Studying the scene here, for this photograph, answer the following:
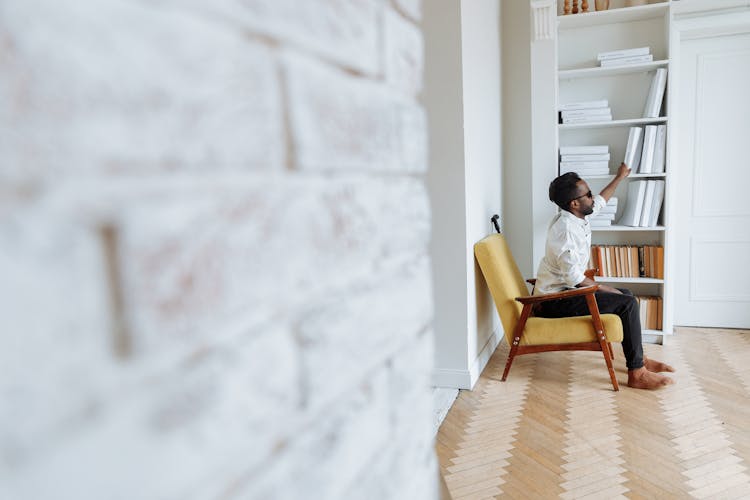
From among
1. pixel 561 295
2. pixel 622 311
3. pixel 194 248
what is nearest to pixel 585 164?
pixel 622 311

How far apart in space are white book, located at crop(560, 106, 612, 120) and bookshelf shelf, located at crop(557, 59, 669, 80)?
0.90 feet

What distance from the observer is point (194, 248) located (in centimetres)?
30

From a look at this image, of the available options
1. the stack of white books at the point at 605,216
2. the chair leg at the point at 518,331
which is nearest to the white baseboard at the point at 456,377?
the chair leg at the point at 518,331

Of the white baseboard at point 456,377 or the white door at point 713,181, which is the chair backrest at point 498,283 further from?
the white door at point 713,181

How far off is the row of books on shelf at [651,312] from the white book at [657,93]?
135cm

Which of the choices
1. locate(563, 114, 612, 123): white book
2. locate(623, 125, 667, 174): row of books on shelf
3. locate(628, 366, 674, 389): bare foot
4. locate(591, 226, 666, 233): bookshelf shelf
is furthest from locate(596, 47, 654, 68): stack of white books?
locate(628, 366, 674, 389): bare foot

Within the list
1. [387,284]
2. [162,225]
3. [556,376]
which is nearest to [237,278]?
[162,225]

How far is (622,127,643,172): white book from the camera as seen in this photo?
3.96 m

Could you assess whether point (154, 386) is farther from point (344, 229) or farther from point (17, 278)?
point (344, 229)

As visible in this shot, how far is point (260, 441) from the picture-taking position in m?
0.35

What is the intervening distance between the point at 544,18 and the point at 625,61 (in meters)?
0.66

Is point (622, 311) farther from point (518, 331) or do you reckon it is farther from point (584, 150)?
point (584, 150)

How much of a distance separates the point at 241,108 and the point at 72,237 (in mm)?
132

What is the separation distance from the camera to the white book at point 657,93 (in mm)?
3861
